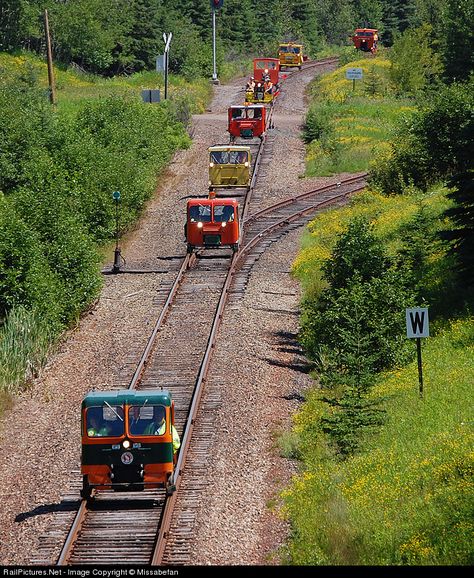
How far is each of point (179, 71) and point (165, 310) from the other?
53.2 meters

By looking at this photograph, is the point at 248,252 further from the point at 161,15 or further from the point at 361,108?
the point at 161,15

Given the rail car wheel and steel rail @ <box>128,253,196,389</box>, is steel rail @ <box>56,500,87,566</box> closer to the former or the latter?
the rail car wheel

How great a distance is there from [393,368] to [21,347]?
8.97 metres

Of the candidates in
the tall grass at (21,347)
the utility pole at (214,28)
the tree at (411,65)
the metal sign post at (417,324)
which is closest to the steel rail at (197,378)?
the tall grass at (21,347)

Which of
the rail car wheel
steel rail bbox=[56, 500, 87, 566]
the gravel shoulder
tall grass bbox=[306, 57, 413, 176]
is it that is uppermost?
tall grass bbox=[306, 57, 413, 176]

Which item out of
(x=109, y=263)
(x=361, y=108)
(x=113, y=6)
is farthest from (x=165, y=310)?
(x=113, y=6)

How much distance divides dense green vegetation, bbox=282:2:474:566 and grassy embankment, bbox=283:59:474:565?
1.1 inches

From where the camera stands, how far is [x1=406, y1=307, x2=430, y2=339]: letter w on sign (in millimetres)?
21016

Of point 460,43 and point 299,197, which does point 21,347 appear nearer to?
point 299,197

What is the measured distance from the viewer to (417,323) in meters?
21.1

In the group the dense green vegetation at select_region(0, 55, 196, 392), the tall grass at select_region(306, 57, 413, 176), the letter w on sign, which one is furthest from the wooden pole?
the letter w on sign

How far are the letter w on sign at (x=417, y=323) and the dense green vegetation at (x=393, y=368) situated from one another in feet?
3.86

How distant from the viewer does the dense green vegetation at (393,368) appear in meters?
15.7

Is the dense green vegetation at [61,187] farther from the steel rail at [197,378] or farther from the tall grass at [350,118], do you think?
the tall grass at [350,118]
